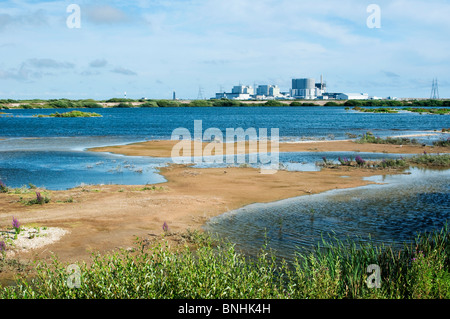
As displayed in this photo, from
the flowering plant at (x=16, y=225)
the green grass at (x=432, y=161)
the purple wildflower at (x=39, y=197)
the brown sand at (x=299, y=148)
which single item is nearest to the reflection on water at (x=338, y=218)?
the flowering plant at (x=16, y=225)

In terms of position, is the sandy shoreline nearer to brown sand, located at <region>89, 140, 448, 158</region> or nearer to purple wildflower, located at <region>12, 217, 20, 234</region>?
purple wildflower, located at <region>12, 217, 20, 234</region>

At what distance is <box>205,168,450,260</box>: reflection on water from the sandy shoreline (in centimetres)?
121

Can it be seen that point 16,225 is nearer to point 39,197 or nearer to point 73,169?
point 39,197

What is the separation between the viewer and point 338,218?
55.0ft

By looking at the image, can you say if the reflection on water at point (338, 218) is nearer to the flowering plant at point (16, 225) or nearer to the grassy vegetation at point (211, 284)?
the grassy vegetation at point (211, 284)

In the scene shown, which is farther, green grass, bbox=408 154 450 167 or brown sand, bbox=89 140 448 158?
brown sand, bbox=89 140 448 158

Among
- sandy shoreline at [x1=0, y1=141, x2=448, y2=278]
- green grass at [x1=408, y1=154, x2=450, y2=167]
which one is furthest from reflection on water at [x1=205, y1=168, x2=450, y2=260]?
green grass at [x1=408, y1=154, x2=450, y2=167]

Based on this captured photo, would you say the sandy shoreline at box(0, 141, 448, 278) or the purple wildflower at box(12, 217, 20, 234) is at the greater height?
the purple wildflower at box(12, 217, 20, 234)

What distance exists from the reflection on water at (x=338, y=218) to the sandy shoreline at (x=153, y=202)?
1.21m

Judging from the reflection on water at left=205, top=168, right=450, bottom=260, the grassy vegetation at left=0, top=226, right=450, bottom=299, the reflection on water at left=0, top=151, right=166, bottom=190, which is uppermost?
the grassy vegetation at left=0, top=226, right=450, bottom=299

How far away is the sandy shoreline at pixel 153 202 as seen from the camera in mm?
14080

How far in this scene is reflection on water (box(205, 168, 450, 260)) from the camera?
1414 cm

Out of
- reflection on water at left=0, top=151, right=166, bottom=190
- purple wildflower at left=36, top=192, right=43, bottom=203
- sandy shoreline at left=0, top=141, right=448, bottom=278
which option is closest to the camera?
sandy shoreline at left=0, top=141, right=448, bottom=278
